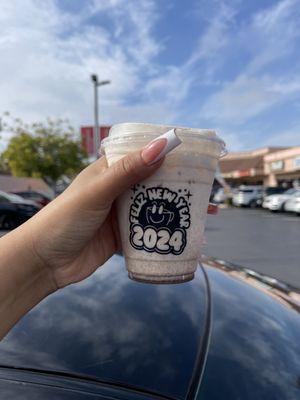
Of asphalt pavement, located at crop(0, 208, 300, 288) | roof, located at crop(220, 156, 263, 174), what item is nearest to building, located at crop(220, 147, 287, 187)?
roof, located at crop(220, 156, 263, 174)

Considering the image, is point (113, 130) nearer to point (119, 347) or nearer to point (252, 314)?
point (119, 347)

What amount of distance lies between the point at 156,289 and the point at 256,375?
595mm

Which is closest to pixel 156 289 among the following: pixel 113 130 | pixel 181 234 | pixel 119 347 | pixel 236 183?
pixel 119 347

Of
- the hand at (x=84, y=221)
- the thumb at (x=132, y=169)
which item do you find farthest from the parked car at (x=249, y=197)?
the thumb at (x=132, y=169)

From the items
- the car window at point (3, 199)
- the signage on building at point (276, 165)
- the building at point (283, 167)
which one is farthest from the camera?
the signage on building at point (276, 165)

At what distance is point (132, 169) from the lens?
91 centimetres

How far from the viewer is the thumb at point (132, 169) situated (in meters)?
0.90

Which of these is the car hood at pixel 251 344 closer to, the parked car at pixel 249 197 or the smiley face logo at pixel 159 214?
the smiley face logo at pixel 159 214

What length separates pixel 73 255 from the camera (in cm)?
115

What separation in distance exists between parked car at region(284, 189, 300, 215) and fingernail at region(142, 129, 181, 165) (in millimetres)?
20664

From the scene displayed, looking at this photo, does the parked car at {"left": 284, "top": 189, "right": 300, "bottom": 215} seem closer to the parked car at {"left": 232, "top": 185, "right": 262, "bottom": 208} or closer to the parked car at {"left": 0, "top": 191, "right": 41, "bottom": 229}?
the parked car at {"left": 232, "top": 185, "right": 262, "bottom": 208}

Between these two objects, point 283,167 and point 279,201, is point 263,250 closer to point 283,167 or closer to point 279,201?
point 279,201

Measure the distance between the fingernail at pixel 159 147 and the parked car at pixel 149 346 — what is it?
2.06ft

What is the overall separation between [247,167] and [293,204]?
70.0 ft
